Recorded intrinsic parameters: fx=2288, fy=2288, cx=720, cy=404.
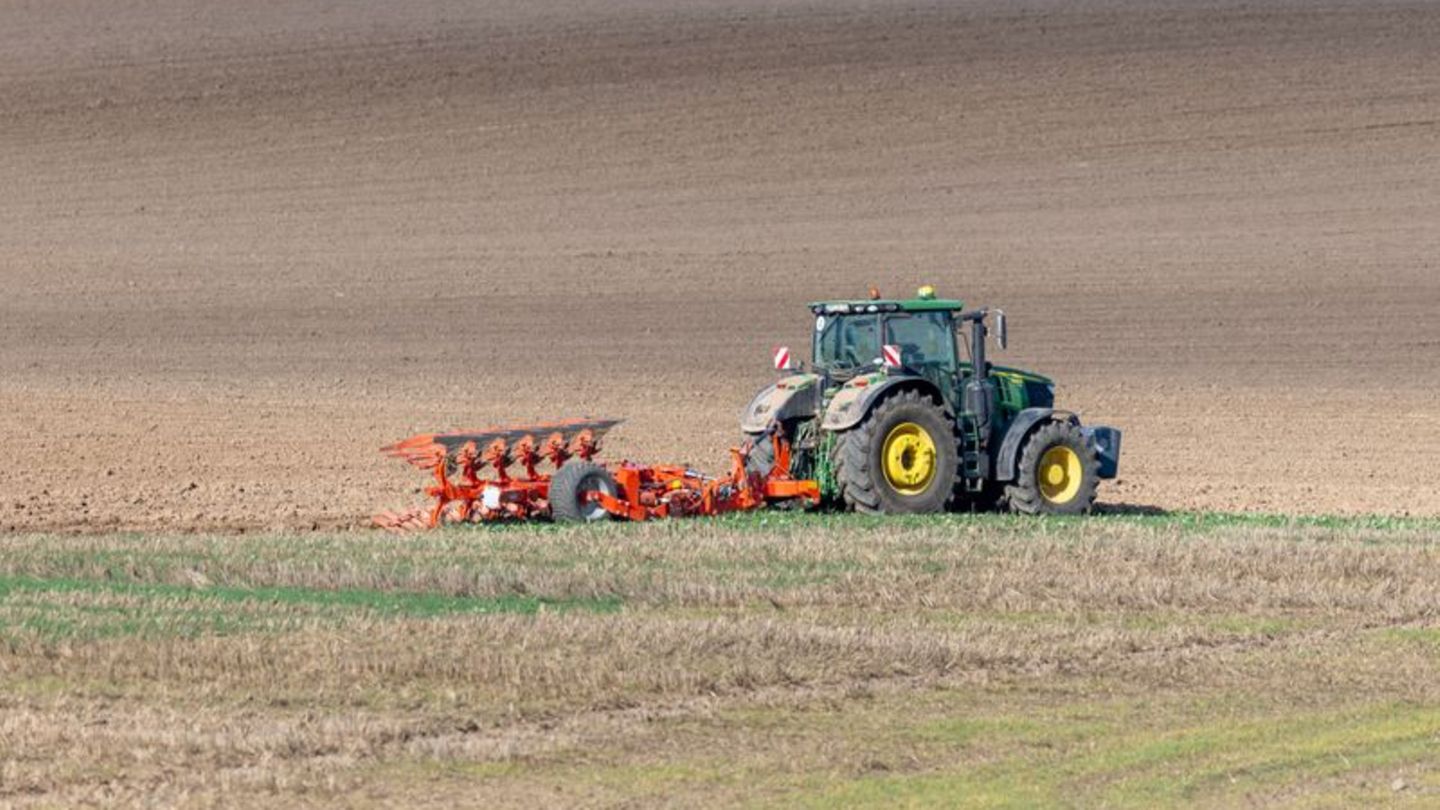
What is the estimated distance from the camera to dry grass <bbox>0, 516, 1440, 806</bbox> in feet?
29.4

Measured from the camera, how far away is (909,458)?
17.3 m

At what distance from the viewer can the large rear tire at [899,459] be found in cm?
1700

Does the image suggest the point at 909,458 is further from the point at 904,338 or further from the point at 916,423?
the point at 904,338

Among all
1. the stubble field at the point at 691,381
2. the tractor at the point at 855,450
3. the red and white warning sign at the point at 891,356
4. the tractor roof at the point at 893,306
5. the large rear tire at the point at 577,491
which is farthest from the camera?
the tractor roof at the point at 893,306

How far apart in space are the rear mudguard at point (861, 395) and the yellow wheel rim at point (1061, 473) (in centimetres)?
94

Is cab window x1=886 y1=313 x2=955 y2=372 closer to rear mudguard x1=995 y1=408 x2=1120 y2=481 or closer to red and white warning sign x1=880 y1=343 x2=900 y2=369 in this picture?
red and white warning sign x1=880 y1=343 x2=900 y2=369

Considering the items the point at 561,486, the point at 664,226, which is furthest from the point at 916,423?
the point at 664,226

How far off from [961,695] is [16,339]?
22.1 meters

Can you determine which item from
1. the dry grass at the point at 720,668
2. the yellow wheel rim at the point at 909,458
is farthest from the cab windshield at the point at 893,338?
the dry grass at the point at 720,668

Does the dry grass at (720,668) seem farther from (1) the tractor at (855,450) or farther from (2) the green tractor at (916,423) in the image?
(2) the green tractor at (916,423)

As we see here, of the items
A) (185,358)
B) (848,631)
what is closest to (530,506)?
(848,631)

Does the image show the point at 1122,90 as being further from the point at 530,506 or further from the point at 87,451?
the point at 530,506

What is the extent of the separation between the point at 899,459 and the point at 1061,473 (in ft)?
4.93

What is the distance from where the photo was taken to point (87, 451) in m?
22.4
